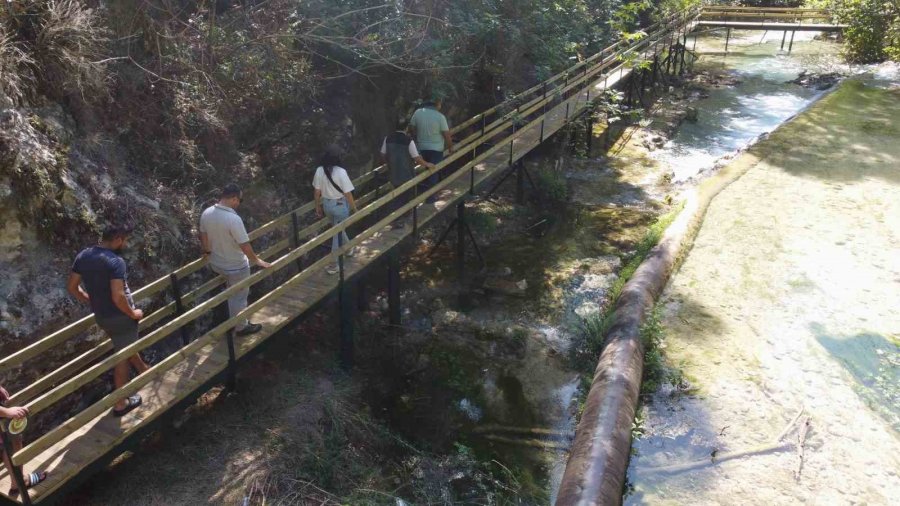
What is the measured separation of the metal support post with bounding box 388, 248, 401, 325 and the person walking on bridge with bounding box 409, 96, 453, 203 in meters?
1.86

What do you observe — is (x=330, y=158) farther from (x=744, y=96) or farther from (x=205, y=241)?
(x=744, y=96)

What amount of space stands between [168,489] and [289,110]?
6.54 meters

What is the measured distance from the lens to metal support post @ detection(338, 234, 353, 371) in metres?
7.97

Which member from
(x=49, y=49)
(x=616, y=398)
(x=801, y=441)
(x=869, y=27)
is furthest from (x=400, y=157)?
(x=869, y=27)

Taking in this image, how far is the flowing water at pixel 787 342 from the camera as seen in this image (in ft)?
21.0

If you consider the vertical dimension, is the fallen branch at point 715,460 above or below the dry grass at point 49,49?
below

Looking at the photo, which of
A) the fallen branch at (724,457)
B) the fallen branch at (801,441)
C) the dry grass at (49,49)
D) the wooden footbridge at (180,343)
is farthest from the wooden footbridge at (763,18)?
the dry grass at (49,49)

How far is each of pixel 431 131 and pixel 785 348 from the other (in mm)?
5952

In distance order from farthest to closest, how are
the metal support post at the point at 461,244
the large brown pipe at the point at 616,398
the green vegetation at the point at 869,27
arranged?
the green vegetation at the point at 869,27 < the metal support post at the point at 461,244 < the large brown pipe at the point at 616,398

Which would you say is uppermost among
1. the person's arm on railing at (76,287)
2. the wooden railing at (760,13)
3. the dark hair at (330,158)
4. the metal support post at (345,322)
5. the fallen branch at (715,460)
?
the dark hair at (330,158)

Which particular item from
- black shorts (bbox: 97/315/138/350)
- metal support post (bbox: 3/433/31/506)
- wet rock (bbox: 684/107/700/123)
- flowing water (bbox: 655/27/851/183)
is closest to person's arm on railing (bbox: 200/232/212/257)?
black shorts (bbox: 97/315/138/350)

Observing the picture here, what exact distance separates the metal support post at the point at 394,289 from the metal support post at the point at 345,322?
1.12 meters

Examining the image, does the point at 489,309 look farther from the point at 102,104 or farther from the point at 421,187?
the point at 102,104

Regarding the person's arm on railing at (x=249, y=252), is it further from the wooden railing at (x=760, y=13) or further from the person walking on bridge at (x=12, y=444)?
the wooden railing at (x=760, y=13)
